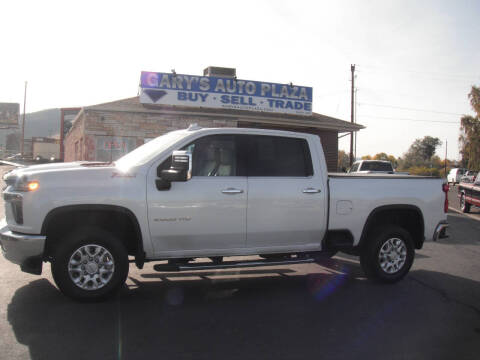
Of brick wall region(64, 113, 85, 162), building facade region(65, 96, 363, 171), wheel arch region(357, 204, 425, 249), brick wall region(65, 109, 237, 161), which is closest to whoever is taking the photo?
wheel arch region(357, 204, 425, 249)

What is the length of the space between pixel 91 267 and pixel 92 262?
0.06 meters

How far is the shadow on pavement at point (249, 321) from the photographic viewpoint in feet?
12.7

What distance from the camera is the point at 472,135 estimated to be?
4691 centimetres

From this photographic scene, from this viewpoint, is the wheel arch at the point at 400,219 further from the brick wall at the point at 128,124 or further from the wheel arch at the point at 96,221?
the brick wall at the point at 128,124

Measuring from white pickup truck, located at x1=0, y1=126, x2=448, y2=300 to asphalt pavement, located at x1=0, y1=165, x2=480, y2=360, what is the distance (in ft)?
1.37

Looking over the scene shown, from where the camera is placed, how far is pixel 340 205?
595 cm

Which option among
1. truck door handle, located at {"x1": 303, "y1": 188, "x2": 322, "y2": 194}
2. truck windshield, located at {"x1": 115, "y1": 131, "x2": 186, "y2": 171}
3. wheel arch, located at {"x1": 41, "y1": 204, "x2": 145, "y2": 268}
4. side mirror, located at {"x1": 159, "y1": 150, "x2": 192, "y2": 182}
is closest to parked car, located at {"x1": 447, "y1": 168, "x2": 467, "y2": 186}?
truck door handle, located at {"x1": 303, "y1": 188, "x2": 322, "y2": 194}

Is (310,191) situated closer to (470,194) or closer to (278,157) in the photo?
(278,157)

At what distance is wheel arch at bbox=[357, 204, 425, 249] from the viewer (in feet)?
20.3

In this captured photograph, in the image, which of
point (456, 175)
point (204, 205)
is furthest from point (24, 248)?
point (456, 175)

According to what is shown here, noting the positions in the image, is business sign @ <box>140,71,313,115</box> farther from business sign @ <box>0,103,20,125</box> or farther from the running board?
business sign @ <box>0,103,20,125</box>

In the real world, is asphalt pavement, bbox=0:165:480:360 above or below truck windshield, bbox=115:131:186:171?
below

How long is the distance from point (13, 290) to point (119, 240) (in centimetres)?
149

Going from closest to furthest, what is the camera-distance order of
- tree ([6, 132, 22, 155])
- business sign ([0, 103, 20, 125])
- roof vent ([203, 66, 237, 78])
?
roof vent ([203, 66, 237, 78]) < business sign ([0, 103, 20, 125]) < tree ([6, 132, 22, 155])
